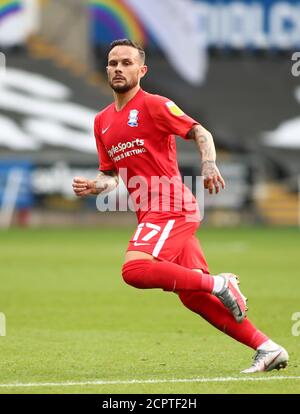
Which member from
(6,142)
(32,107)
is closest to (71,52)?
(32,107)

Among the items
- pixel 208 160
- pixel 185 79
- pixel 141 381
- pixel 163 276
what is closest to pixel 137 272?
pixel 163 276

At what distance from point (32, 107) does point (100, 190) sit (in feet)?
79.8

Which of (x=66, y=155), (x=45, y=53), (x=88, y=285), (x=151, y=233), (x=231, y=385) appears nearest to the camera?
(x=231, y=385)

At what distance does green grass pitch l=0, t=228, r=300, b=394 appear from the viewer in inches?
307

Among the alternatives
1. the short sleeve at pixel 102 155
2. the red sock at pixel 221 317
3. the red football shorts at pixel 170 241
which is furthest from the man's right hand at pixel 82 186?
the red sock at pixel 221 317

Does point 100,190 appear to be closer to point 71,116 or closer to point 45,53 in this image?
point 71,116

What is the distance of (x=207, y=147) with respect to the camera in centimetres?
780

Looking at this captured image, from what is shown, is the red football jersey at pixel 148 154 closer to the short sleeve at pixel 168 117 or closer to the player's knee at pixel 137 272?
the short sleeve at pixel 168 117

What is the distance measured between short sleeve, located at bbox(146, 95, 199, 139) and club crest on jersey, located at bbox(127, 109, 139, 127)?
4.4 inches

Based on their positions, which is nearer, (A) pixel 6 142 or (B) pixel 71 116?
(A) pixel 6 142

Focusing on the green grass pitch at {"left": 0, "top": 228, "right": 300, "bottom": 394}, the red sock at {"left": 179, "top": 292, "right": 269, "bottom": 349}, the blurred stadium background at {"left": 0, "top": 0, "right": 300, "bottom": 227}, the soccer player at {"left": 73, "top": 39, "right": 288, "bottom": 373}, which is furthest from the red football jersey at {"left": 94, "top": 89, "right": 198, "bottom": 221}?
the blurred stadium background at {"left": 0, "top": 0, "right": 300, "bottom": 227}

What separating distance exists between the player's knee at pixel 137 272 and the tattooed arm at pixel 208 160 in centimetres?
69

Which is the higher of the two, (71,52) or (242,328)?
(71,52)

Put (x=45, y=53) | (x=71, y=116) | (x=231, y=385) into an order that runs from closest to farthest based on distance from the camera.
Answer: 1. (x=231, y=385)
2. (x=71, y=116)
3. (x=45, y=53)
